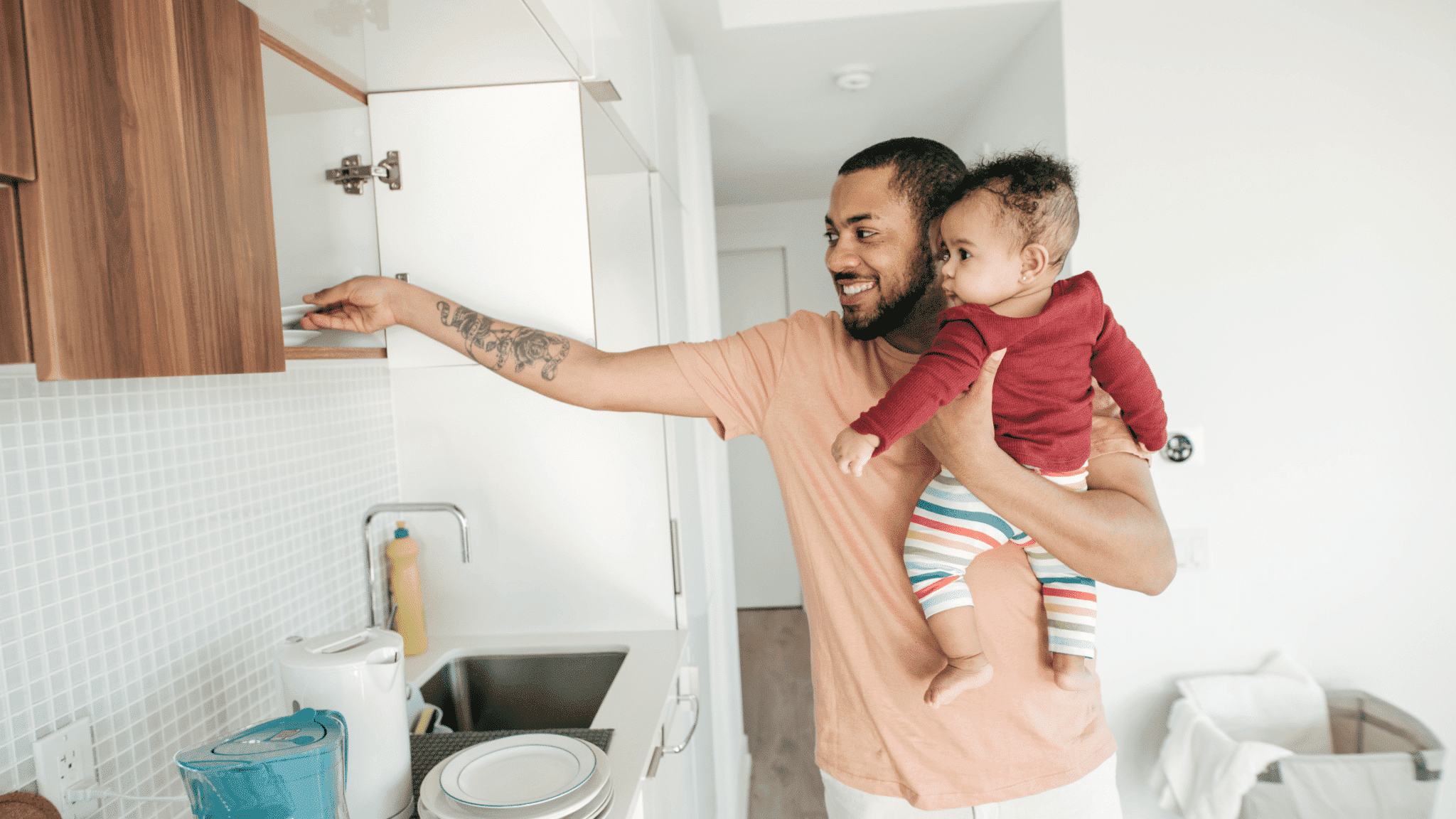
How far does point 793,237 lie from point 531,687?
11.8 ft

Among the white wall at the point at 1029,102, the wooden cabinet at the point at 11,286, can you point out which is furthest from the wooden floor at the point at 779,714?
the wooden cabinet at the point at 11,286

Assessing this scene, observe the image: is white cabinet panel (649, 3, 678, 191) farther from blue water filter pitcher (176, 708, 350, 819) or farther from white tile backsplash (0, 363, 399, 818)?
blue water filter pitcher (176, 708, 350, 819)

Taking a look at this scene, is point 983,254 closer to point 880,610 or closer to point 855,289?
point 855,289

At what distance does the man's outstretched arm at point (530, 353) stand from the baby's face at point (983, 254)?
1.35ft

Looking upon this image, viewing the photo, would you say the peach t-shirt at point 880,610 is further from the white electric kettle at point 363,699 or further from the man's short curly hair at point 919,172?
the white electric kettle at point 363,699

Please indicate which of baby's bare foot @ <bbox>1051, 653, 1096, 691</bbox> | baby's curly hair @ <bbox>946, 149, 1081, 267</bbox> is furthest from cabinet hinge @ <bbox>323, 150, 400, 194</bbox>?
baby's bare foot @ <bbox>1051, 653, 1096, 691</bbox>

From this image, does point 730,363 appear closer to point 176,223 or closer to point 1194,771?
point 176,223

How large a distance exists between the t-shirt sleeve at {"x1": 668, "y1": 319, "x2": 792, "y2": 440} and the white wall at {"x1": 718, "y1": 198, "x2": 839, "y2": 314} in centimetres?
359

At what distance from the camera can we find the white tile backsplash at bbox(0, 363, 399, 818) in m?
0.84

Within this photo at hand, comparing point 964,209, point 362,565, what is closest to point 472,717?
point 362,565

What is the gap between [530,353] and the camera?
3.57ft

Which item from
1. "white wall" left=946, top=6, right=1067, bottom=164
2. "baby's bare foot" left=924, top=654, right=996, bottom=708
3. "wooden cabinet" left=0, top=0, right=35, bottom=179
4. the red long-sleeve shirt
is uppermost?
"white wall" left=946, top=6, right=1067, bottom=164

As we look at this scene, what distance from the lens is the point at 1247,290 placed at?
1997 mm

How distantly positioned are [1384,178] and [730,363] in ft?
6.41
